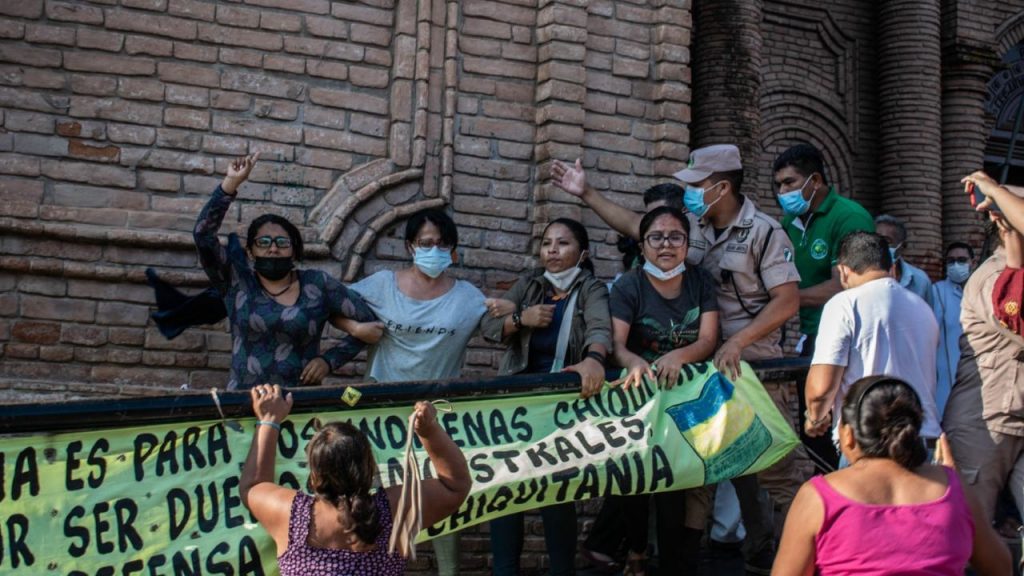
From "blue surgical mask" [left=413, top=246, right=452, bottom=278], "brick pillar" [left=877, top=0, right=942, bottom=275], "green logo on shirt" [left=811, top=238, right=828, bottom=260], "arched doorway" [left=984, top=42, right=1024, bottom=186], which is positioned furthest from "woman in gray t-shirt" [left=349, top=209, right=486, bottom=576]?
"arched doorway" [left=984, top=42, right=1024, bottom=186]

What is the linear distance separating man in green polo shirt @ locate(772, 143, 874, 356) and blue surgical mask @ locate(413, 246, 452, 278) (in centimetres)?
179

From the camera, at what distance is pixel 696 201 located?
17.0 ft

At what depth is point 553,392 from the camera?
446 centimetres

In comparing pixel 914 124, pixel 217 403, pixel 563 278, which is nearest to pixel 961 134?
pixel 914 124

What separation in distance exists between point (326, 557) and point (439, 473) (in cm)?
55

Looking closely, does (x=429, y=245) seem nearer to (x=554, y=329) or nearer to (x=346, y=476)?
(x=554, y=329)

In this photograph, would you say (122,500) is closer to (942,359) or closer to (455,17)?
(455,17)

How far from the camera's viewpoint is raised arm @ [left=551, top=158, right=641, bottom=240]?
215 inches

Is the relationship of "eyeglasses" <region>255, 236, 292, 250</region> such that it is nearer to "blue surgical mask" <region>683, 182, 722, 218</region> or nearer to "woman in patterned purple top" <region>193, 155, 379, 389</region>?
"woman in patterned purple top" <region>193, 155, 379, 389</region>

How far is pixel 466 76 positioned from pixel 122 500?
3267mm

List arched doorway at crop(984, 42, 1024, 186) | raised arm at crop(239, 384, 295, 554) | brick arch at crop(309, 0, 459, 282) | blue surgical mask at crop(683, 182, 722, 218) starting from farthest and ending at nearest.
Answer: arched doorway at crop(984, 42, 1024, 186), brick arch at crop(309, 0, 459, 282), blue surgical mask at crop(683, 182, 722, 218), raised arm at crop(239, 384, 295, 554)

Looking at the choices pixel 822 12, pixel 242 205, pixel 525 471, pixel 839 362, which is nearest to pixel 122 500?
pixel 525 471

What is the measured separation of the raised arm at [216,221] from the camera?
475 centimetres

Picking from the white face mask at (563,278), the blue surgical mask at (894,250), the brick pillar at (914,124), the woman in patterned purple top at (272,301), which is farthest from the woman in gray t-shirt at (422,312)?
the brick pillar at (914,124)
